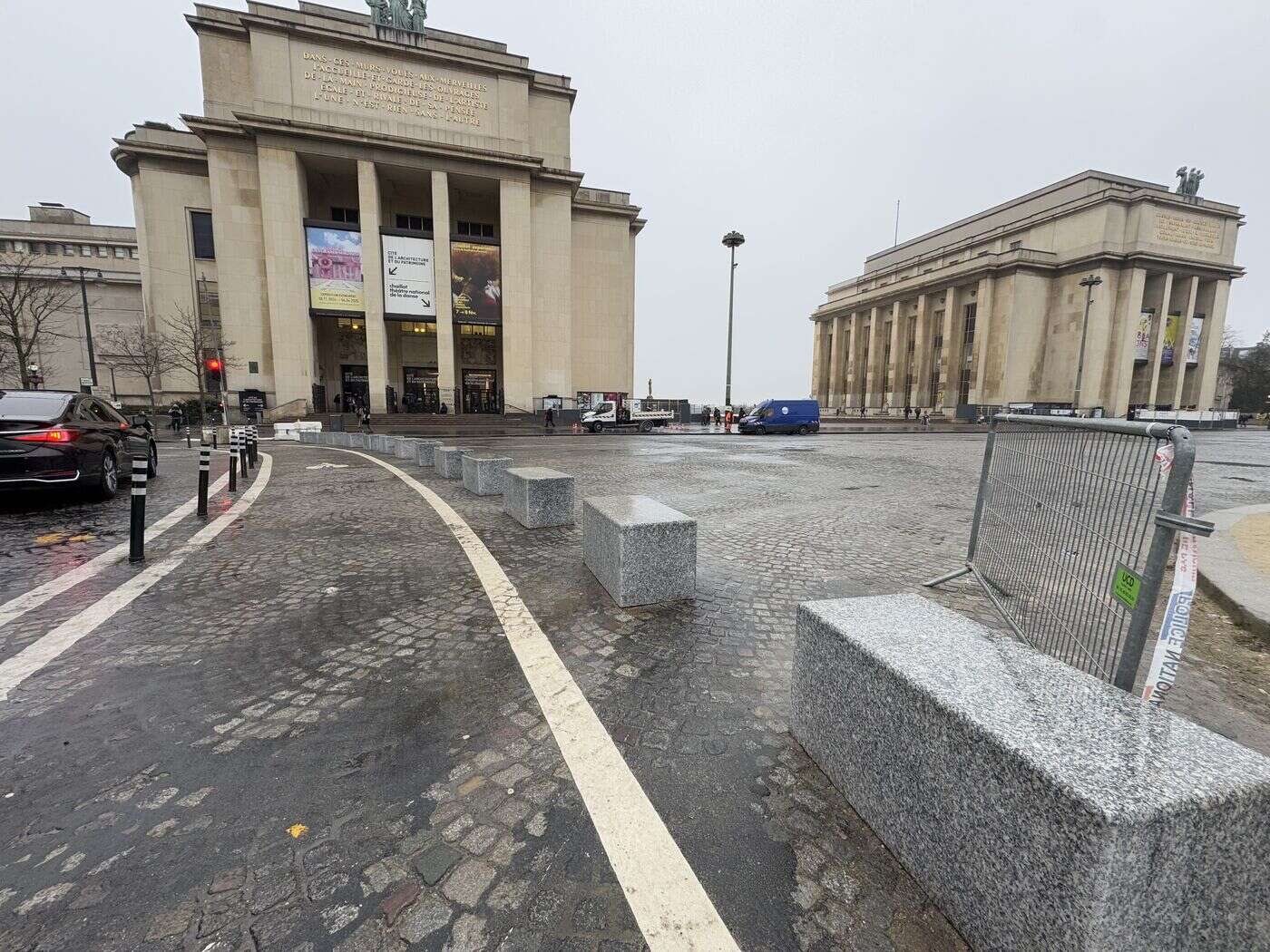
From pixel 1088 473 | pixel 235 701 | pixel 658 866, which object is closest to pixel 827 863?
pixel 658 866

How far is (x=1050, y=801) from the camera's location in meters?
1.29

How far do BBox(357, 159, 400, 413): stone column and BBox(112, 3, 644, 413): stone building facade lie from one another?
0.11 m

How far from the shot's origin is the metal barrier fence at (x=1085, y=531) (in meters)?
2.39

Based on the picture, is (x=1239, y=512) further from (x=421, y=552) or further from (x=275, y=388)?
(x=275, y=388)

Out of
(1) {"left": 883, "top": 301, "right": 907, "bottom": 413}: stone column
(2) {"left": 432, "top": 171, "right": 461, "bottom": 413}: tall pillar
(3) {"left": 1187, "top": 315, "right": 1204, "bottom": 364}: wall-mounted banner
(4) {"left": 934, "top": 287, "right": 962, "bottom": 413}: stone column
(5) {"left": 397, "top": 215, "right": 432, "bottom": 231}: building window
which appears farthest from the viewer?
(1) {"left": 883, "top": 301, "right": 907, "bottom": 413}: stone column

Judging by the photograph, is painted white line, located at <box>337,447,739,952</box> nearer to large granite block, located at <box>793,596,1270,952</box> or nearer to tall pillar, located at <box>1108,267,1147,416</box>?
large granite block, located at <box>793,596,1270,952</box>

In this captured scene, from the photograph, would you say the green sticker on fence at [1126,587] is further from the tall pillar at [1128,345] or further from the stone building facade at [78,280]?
the tall pillar at [1128,345]

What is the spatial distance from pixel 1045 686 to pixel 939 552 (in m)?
5.21

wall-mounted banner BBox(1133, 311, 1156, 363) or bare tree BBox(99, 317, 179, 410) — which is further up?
wall-mounted banner BBox(1133, 311, 1156, 363)

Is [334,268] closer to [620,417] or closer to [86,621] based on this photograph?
[620,417]

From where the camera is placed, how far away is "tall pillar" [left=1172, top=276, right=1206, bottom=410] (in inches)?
2208

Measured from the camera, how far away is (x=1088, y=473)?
3.34m

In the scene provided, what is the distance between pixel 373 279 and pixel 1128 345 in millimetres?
69658

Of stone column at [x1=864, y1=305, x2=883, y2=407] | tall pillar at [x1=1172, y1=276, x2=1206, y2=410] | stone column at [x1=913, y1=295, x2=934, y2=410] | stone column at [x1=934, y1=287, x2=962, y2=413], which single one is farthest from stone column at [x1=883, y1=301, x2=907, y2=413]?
tall pillar at [x1=1172, y1=276, x2=1206, y2=410]
